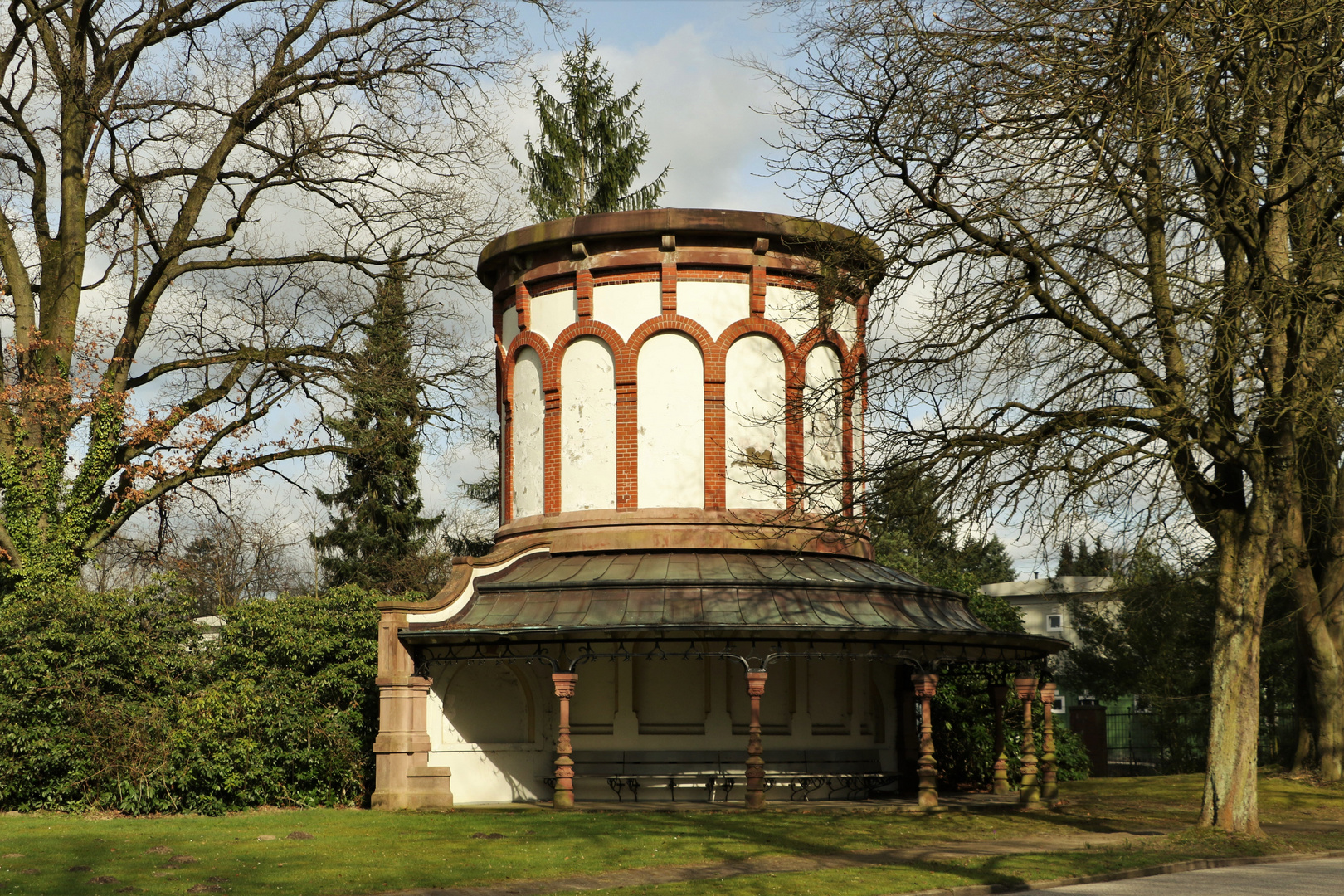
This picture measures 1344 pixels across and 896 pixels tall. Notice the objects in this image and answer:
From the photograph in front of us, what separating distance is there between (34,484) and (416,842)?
10819mm

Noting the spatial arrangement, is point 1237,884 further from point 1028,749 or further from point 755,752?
point 1028,749

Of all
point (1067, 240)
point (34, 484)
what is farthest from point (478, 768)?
point (1067, 240)

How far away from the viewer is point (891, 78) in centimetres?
1590

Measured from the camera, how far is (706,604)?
65.6ft

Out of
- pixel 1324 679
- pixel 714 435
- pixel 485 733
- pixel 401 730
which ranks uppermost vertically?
pixel 714 435

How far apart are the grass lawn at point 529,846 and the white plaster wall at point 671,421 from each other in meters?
5.70

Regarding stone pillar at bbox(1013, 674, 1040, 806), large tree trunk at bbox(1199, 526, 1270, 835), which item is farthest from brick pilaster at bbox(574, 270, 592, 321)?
large tree trunk at bbox(1199, 526, 1270, 835)

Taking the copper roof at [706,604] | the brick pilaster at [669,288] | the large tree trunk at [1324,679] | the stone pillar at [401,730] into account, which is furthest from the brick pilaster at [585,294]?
the large tree trunk at [1324,679]

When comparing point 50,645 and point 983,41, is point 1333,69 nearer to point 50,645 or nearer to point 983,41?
point 983,41

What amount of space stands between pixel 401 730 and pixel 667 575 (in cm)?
462

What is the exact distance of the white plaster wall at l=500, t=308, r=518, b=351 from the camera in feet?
78.7

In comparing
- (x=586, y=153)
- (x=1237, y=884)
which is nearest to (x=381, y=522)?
(x=586, y=153)

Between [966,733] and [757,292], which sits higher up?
[757,292]

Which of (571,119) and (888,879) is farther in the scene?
(571,119)
